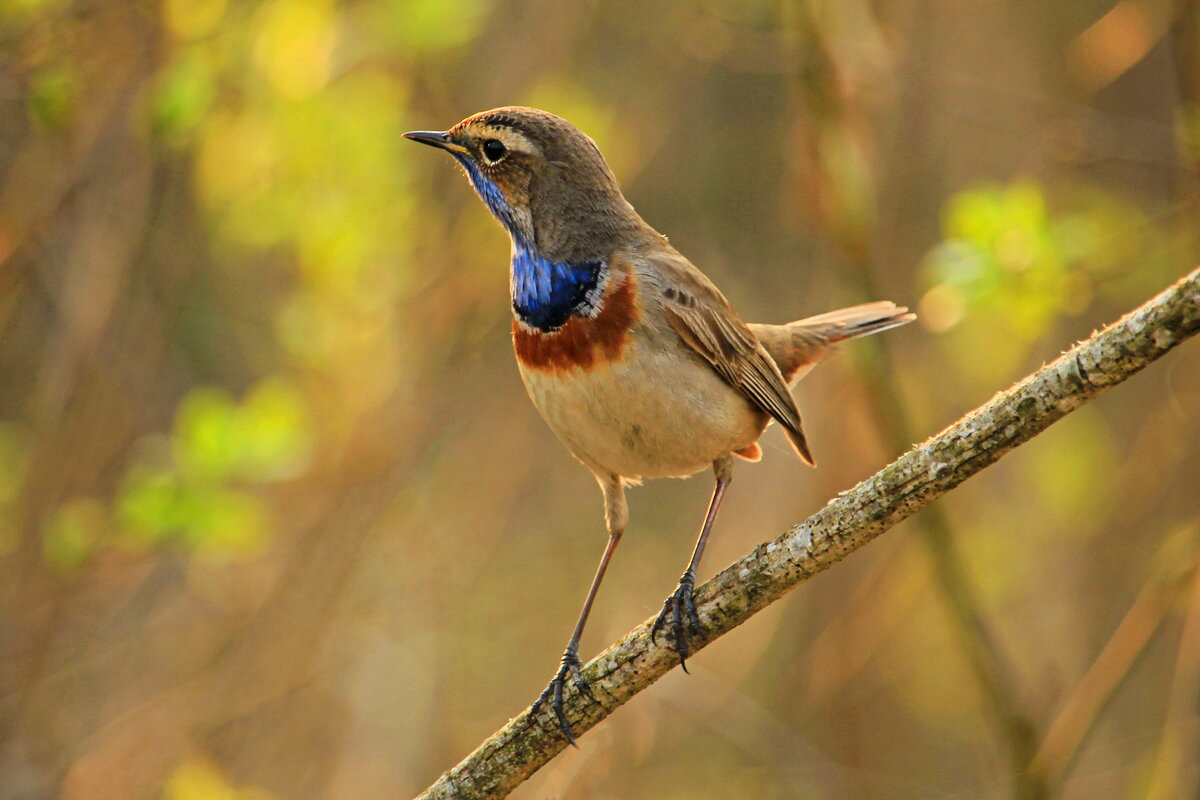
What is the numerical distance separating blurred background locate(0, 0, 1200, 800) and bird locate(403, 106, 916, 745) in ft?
3.68

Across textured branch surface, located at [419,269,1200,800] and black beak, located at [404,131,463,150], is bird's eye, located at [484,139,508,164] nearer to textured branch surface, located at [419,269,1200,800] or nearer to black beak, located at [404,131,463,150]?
black beak, located at [404,131,463,150]

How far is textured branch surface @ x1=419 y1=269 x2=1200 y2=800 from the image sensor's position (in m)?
2.87

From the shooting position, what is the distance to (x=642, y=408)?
14.4 feet

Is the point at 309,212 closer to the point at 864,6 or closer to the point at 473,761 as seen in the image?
the point at 864,6

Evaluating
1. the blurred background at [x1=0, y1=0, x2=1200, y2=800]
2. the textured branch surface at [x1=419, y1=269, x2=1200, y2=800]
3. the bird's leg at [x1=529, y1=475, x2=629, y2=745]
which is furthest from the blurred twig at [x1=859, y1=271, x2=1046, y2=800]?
the textured branch surface at [x1=419, y1=269, x2=1200, y2=800]

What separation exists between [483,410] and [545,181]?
3.92 m

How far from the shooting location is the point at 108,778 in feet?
21.7

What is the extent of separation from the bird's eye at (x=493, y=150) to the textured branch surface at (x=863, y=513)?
1979 millimetres

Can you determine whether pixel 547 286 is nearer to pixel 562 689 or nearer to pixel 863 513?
pixel 562 689

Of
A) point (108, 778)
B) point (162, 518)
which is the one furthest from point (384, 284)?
point (108, 778)

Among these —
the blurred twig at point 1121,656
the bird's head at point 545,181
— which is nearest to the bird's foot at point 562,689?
the bird's head at point 545,181

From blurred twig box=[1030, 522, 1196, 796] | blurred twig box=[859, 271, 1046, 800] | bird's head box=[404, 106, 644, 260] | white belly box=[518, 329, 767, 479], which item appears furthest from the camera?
blurred twig box=[859, 271, 1046, 800]

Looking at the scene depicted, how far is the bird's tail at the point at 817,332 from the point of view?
5.57m

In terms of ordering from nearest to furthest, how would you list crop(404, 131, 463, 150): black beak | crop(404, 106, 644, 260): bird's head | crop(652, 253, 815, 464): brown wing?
1. crop(652, 253, 815, 464): brown wing
2. crop(404, 106, 644, 260): bird's head
3. crop(404, 131, 463, 150): black beak
